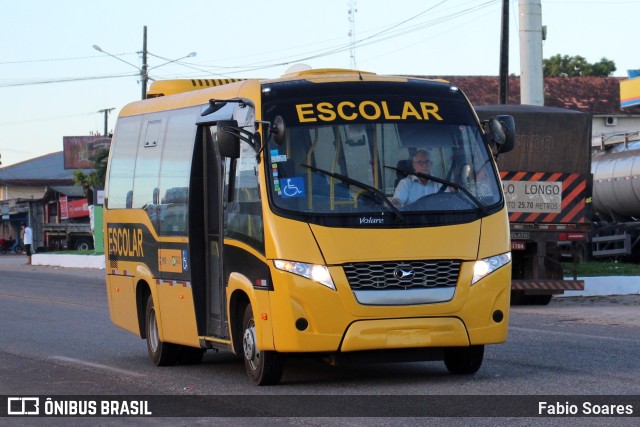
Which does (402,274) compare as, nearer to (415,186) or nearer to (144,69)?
(415,186)

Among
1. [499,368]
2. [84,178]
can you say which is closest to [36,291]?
[499,368]

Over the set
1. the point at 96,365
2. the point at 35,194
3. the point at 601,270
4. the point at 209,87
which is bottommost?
the point at 35,194

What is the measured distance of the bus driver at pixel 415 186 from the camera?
1098 centimetres

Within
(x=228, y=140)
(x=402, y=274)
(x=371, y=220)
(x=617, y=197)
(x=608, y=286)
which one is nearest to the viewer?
(x=402, y=274)

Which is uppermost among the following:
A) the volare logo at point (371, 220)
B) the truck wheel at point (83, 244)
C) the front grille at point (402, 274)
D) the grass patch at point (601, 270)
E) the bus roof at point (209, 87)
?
the bus roof at point (209, 87)

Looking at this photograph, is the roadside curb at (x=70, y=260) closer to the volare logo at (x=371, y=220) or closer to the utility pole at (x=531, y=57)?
the utility pole at (x=531, y=57)

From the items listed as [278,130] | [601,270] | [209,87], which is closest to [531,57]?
[601,270]

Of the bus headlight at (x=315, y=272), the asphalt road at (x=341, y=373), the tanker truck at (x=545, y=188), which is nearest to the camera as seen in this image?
the asphalt road at (x=341, y=373)

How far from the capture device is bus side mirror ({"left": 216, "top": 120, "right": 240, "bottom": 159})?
438 inches

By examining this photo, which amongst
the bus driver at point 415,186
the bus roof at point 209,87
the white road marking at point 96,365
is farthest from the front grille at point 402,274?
the white road marking at point 96,365

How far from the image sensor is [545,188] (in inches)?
880

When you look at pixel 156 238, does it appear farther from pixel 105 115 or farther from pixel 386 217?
pixel 105 115

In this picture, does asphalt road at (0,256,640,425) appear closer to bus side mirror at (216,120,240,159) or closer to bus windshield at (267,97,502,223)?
bus windshield at (267,97,502,223)

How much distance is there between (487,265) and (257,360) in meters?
2.16
